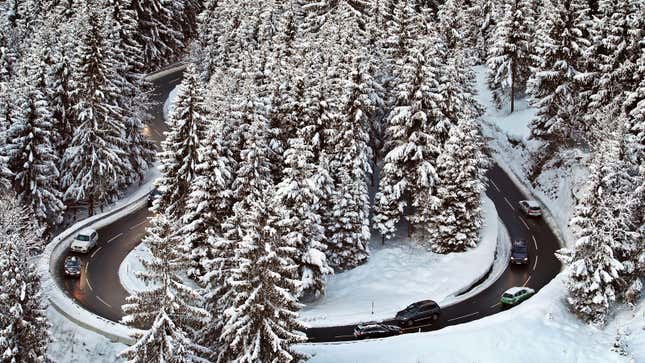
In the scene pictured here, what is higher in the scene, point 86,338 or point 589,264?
point 589,264

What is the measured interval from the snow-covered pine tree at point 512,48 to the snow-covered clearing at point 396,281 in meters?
22.5

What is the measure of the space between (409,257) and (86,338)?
23.7m

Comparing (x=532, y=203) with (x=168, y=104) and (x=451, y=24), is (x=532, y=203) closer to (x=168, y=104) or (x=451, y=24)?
(x=451, y=24)

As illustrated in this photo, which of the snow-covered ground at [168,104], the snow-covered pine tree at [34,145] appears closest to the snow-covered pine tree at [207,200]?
the snow-covered pine tree at [34,145]

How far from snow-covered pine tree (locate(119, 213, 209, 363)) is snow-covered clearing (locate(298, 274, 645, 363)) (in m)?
8.77

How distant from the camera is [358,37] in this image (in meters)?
52.8

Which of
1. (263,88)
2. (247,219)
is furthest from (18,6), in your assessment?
(247,219)

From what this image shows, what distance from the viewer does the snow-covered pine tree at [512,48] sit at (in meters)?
65.0

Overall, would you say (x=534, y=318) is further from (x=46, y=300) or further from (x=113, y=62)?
(x=113, y=62)

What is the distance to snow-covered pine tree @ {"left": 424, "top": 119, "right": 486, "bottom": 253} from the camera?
4697 centimetres

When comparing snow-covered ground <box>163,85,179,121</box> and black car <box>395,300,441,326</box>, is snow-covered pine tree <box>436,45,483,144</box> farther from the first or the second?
snow-covered ground <box>163,85,179,121</box>

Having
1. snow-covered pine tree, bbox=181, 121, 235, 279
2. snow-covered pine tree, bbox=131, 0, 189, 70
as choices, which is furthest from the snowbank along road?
snow-covered pine tree, bbox=131, 0, 189, 70

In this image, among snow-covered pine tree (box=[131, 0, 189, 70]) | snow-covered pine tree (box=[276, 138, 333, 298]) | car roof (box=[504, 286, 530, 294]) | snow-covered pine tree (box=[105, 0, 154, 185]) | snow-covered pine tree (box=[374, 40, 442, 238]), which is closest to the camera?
snow-covered pine tree (box=[276, 138, 333, 298])

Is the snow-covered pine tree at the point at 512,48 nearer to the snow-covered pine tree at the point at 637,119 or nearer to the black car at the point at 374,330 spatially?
the snow-covered pine tree at the point at 637,119
